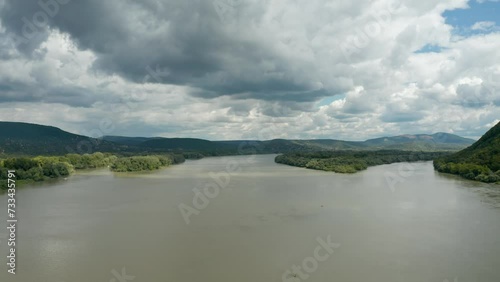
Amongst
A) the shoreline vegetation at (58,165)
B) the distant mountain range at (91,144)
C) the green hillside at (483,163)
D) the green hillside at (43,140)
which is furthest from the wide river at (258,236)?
the green hillside at (43,140)

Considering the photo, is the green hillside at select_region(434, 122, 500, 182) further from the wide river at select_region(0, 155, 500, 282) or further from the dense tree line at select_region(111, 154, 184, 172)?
the dense tree line at select_region(111, 154, 184, 172)

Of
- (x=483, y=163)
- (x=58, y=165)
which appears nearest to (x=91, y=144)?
(x=58, y=165)

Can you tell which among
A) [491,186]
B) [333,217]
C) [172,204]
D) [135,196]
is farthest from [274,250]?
[491,186]

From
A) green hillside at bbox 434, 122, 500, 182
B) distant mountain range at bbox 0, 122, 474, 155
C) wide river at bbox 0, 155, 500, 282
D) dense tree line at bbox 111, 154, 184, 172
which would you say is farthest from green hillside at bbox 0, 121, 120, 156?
green hillside at bbox 434, 122, 500, 182

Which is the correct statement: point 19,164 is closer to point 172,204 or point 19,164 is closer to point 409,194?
point 172,204

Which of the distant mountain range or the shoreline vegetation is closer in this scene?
the shoreline vegetation

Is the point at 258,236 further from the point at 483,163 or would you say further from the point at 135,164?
the point at 135,164
